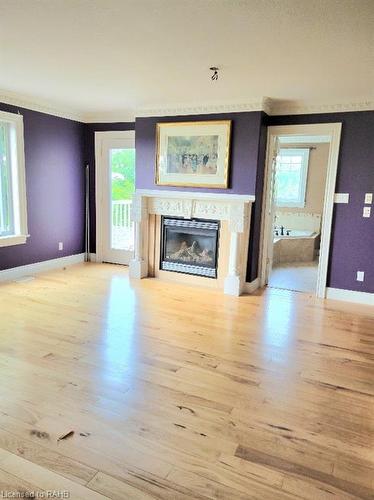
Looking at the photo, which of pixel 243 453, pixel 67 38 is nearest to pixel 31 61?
pixel 67 38

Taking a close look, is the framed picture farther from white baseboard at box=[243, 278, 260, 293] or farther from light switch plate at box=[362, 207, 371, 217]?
light switch plate at box=[362, 207, 371, 217]

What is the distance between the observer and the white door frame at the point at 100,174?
5.76 meters

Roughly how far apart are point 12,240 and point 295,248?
4.87 meters

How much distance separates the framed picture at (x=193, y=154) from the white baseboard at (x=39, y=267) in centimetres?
203

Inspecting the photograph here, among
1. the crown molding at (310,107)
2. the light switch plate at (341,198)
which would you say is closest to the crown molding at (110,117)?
the crown molding at (310,107)

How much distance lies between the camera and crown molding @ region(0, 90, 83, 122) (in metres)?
4.60

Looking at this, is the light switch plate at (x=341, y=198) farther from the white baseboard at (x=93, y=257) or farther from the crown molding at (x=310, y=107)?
the white baseboard at (x=93, y=257)

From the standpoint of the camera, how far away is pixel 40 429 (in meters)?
2.06

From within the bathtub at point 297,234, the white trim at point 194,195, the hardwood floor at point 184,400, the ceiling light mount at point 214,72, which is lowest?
the hardwood floor at point 184,400

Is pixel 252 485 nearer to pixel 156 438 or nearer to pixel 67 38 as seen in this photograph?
pixel 156 438

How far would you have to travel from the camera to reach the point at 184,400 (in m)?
2.40

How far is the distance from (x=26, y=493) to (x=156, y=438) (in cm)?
67

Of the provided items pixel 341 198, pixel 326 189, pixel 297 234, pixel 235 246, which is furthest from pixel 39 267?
pixel 297 234

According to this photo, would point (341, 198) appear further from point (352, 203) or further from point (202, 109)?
point (202, 109)
